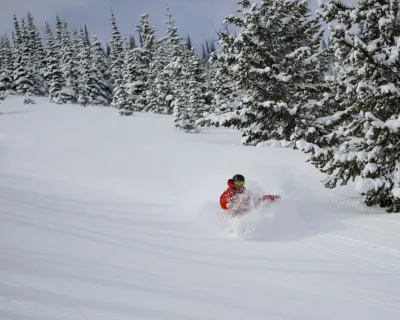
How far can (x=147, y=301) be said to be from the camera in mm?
4359

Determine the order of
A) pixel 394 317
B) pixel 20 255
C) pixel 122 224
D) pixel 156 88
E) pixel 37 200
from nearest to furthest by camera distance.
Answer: pixel 394 317 < pixel 20 255 < pixel 122 224 < pixel 37 200 < pixel 156 88

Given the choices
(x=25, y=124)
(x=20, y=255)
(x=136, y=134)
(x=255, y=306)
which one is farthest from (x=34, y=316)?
(x=25, y=124)

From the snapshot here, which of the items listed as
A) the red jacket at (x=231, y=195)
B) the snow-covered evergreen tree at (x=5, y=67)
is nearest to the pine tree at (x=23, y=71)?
the snow-covered evergreen tree at (x=5, y=67)

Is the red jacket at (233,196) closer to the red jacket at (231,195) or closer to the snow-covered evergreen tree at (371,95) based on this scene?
the red jacket at (231,195)

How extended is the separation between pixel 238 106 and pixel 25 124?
15.7 meters

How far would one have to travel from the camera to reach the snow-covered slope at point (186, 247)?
4336mm

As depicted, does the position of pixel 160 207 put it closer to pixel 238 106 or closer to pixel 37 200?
pixel 37 200

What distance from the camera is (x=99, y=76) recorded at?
5344cm

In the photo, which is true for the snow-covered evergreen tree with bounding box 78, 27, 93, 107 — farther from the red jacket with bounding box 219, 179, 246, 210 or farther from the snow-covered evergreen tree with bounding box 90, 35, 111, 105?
the red jacket with bounding box 219, 179, 246, 210

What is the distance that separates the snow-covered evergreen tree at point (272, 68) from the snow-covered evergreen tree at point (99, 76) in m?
39.2

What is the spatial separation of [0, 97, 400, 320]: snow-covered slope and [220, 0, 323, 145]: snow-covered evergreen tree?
3.64 meters

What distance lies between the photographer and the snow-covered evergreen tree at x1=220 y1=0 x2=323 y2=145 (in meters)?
16.1

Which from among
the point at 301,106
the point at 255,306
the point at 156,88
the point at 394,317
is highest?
the point at 156,88

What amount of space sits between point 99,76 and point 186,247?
51566mm
